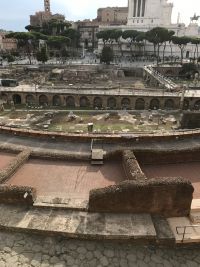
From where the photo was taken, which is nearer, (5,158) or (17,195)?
(17,195)

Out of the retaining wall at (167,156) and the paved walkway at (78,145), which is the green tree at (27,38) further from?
the retaining wall at (167,156)

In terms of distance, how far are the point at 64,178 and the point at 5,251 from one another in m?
4.58

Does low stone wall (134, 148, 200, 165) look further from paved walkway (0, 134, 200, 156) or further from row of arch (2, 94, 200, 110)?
row of arch (2, 94, 200, 110)

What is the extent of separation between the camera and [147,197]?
33.7 feet

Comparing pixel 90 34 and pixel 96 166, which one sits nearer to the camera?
pixel 96 166

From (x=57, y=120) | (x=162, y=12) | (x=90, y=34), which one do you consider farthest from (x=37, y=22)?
(x=57, y=120)

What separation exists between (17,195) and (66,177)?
3.03 metres

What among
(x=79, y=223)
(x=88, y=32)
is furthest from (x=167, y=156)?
(x=88, y=32)

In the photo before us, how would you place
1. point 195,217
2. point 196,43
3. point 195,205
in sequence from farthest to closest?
point 196,43
point 195,205
point 195,217

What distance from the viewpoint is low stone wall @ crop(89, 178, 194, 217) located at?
1009cm

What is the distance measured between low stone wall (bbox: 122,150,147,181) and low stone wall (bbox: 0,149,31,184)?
17.0 ft

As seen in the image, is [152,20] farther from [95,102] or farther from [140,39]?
[95,102]

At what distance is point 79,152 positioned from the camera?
605 inches

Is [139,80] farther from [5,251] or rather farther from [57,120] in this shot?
[5,251]
